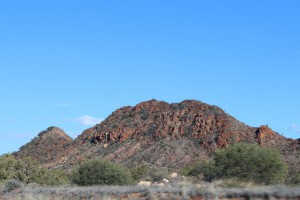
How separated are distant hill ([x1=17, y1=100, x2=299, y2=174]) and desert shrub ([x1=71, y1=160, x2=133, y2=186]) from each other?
43.2 metres

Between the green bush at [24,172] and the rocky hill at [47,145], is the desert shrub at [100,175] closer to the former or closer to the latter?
the green bush at [24,172]

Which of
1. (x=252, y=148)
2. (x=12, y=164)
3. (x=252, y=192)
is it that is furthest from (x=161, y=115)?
(x=252, y=192)

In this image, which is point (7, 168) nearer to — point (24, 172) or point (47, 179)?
point (24, 172)

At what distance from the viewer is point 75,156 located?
105438 mm

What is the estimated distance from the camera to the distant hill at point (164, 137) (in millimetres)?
92625

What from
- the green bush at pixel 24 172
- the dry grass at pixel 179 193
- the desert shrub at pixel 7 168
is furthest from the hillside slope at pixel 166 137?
the dry grass at pixel 179 193

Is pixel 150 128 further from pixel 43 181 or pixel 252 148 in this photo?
pixel 252 148

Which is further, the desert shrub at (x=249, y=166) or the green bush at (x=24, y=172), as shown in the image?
the green bush at (x=24, y=172)

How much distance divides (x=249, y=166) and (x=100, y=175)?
17.0 metres

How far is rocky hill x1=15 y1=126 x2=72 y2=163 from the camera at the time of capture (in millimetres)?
117500

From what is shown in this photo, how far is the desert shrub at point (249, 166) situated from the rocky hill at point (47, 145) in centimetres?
8602

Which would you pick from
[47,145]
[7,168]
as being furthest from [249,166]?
[47,145]

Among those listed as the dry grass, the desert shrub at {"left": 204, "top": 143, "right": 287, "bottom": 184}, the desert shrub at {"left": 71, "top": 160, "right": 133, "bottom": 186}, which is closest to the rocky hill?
the desert shrub at {"left": 71, "top": 160, "right": 133, "bottom": 186}

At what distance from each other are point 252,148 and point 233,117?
78.2m
